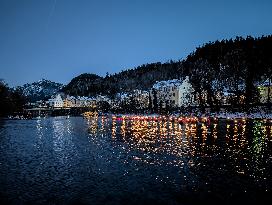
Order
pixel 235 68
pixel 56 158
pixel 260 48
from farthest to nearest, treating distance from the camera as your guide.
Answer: pixel 260 48, pixel 235 68, pixel 56 158

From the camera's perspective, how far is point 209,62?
166m

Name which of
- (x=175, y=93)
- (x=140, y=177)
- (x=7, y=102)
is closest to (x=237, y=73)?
(x=175, y=93)

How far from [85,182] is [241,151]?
51.6 feet

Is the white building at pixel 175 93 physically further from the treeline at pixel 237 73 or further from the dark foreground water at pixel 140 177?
the dark foreground water at pixel 140 177

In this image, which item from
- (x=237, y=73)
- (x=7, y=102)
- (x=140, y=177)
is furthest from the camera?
(x=7, y=102)

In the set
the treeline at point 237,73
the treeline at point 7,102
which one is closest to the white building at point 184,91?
the treeline at point 237,73

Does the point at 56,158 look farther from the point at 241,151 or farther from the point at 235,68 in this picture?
the point at 235,68

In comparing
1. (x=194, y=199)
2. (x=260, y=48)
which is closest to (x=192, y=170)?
(x=194, y=199)

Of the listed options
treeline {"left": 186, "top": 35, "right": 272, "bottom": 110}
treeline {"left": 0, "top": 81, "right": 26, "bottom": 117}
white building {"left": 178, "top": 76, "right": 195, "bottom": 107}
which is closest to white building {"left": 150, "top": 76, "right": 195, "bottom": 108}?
white building {"left": 178, "top": 76, "right": 195, "bottom": 107}

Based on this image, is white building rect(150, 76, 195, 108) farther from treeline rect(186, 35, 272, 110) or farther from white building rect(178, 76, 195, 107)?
treeline rect(186, 35, 272, 110)

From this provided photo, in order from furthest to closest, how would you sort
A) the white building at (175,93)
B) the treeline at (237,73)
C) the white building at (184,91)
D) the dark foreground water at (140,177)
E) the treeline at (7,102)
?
the white building at (184,91)
the white building at (175,93)
the treeline at (7,102)
the treeline at (237,73)
the dark foreground water at (140,177)

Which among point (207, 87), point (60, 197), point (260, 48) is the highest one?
point (260, 48)

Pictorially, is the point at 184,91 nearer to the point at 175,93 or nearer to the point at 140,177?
the point at 175,93

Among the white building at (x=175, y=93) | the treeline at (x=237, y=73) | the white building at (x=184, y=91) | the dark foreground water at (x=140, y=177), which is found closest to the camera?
the dark foreground water at (x=140, y=177)
